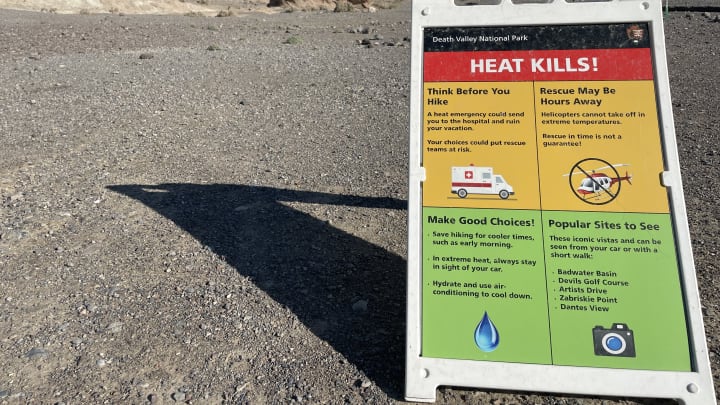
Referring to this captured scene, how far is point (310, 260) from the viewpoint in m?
4.35

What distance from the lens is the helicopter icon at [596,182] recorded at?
2910mm

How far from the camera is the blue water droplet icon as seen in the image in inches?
112

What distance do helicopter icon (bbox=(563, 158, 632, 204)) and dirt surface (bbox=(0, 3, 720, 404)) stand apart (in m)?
1.02

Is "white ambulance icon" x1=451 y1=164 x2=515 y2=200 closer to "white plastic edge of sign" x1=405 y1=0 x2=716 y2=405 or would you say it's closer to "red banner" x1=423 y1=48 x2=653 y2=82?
"white plastic edge of sign" x1=405 y1=0 x2=716 y2=405

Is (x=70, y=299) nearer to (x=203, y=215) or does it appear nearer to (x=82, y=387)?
(x=82, y=387)

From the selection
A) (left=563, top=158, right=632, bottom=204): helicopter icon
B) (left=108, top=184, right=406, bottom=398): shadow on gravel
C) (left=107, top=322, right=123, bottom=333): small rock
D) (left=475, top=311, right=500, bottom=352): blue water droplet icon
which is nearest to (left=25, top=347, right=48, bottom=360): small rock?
(left=107, top=322, right=123, bottom=333): small rock

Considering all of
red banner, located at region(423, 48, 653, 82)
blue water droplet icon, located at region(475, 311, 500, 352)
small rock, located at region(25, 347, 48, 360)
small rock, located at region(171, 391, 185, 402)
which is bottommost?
small rock, located at region(171, 391, 185, 402)

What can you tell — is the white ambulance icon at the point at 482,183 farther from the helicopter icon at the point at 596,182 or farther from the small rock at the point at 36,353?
the small rock at the point at 36,353

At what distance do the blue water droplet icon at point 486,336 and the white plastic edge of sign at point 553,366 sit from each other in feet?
0.27

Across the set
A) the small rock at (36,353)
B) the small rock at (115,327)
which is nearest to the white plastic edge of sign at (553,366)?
the small rock at (115,327)

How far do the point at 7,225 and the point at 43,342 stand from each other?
2.01 meters

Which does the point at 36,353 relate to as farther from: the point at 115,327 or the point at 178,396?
the point at 178,396

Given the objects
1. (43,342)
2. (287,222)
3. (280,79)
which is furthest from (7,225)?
(280,79)

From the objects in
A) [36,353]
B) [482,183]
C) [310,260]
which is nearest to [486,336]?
[482,183]
